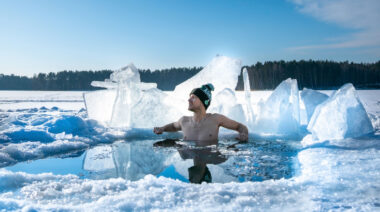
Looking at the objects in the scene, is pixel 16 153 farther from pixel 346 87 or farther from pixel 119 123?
pixel 346 87

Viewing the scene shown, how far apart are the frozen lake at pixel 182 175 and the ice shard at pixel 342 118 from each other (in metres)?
0.19

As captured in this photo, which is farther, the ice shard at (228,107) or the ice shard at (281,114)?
the ice shard at (228,107)

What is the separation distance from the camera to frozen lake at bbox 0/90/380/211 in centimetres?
177

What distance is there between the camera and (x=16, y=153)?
3443mm

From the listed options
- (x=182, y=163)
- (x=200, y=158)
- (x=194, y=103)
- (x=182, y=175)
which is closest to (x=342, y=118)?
(x=194, y=103)

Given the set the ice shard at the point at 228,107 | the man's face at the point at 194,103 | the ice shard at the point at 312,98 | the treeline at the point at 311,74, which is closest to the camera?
the man's face at the point at 194,103

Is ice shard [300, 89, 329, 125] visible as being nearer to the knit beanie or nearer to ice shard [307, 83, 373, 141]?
ice shard [307, 83, 373, 141]

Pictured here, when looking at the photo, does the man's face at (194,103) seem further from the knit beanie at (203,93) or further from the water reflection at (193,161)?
the water reflection at (193,161)

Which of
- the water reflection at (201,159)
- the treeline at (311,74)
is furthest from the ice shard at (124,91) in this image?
the treeline at (311,74)

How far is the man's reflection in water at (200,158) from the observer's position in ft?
8.01

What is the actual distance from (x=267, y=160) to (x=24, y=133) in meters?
3.36

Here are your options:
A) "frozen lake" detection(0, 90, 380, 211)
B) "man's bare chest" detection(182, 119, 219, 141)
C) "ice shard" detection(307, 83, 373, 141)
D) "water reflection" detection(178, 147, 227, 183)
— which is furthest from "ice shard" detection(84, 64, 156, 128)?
"ice shard" detection(307, 83, 373, 141)

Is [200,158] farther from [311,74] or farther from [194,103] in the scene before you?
[311,74]

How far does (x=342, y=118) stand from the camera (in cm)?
405
